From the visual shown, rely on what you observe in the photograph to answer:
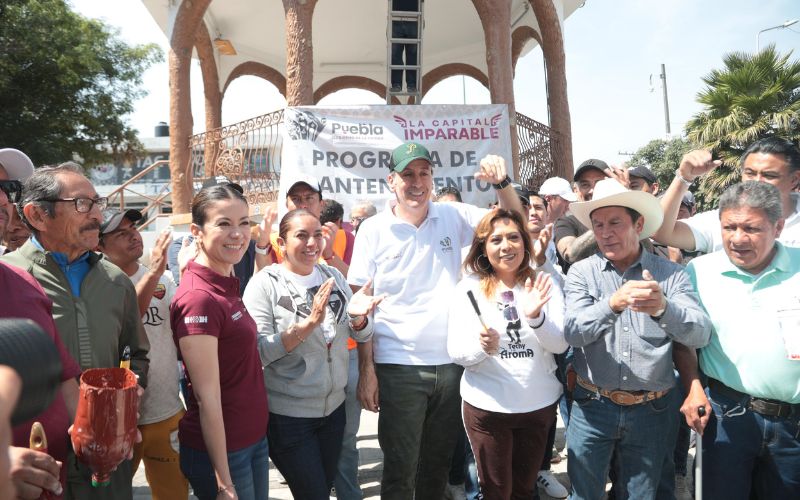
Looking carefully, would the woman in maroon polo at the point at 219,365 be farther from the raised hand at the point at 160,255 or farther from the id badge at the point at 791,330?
the id badge at the point at 791,330

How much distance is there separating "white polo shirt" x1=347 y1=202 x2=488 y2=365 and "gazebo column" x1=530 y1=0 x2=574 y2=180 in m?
7.15

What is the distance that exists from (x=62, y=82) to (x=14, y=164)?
45.5 feet

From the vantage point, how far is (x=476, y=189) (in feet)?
23.7

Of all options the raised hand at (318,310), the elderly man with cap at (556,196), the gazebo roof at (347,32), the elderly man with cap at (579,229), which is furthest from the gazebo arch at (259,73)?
the raised hand at (318,310)

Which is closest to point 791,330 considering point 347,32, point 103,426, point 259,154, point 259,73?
point 103,426

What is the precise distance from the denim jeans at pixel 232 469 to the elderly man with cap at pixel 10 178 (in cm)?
126

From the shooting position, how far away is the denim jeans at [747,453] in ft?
7.52

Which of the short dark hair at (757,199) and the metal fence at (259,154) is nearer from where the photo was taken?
the short dark hair at (757,199)

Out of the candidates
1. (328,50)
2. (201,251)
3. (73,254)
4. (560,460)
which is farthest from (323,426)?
(328,50)

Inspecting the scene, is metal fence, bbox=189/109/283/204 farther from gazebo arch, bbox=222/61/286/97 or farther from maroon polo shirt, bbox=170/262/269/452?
maroon polo shirt, bbox=170/262/269/452

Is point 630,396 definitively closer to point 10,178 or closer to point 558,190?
point 558,190

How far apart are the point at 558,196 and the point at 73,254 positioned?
3.78 metres

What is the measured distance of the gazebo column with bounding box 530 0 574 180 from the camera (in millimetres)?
9516

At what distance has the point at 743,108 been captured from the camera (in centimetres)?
1490
